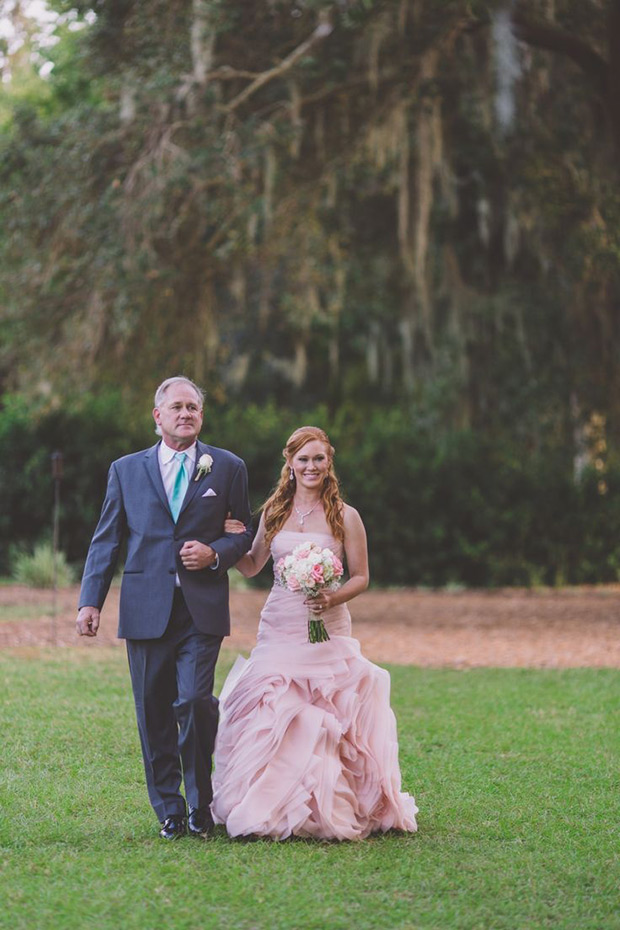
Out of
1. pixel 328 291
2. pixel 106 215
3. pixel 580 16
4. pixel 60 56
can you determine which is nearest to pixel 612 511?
pixel 328 291

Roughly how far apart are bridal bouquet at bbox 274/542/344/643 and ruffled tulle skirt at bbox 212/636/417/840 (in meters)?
0.10

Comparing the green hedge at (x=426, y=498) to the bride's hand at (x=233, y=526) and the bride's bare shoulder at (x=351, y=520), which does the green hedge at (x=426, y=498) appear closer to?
the bride's bare shoulder at (x=351, y=520)

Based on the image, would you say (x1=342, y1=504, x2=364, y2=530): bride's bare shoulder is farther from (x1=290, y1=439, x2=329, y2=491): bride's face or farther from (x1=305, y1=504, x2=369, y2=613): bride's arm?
(x1=290, y1=439, x2=329, y2=491): bride's face

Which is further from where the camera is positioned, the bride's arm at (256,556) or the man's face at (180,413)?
the bride's arm at (256,556)

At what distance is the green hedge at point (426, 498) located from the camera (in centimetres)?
1816

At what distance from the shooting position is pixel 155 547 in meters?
5.23

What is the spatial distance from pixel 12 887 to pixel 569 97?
13021mm

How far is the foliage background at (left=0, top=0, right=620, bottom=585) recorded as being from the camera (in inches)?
542

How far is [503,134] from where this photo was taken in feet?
50.8

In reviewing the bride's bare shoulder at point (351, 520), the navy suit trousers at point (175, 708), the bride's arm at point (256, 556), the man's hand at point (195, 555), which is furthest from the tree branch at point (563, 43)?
the navy suit trousers at point (175, 708)

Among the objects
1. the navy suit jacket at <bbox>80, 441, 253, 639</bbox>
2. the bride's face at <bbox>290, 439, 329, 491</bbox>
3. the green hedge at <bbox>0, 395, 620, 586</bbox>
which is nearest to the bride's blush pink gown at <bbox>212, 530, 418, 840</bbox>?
the bride's face at <bbox>290, 439, 329, 491</bbox>

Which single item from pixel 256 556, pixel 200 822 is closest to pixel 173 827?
pixel 200 822

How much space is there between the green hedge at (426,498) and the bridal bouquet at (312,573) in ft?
42.3

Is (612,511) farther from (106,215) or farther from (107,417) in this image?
(106,215)
